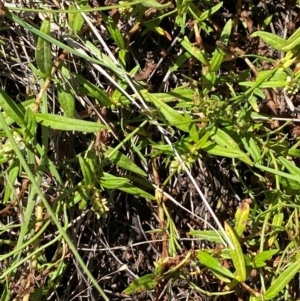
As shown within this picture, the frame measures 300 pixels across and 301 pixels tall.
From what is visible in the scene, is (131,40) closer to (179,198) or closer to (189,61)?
(189,61)

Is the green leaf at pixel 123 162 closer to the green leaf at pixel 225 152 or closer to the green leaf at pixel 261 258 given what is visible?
the green leaf at pixel 225 152

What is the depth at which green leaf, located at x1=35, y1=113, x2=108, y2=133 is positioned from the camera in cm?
102

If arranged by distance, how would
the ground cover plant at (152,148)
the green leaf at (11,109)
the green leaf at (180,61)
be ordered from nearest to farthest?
1. the green leaf at (11,109)
2. the ground cover plant at (152,148)
3. the green leaf at (180,61)

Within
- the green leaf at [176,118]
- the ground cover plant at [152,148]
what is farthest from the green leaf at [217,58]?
the green leaf at [176,118]

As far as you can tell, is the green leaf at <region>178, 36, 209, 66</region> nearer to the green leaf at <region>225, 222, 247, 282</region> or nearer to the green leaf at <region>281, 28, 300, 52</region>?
the green leaf at <region>281, 28, 300, 52</region>

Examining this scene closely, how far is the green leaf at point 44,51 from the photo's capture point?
1.02 m

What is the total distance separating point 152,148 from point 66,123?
0.90 ft

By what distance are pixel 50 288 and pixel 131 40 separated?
0.59 meters

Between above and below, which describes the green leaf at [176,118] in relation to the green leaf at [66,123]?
below

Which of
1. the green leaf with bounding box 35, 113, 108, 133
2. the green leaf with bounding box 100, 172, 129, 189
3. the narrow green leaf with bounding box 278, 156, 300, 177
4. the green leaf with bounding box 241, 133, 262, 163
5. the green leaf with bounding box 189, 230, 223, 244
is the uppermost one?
the green leaf with bounding box 35, 113, 108, 133

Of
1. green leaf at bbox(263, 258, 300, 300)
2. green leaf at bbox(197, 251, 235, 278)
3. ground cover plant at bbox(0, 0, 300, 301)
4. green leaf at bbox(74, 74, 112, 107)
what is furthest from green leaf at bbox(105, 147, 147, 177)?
green leaf at bbox(263, 258, 300, 300)

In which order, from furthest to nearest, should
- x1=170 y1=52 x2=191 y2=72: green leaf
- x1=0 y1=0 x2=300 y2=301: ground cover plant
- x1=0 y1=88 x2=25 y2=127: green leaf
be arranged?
x1=170 y1=52 x2=191 y2=72: green leaf < x1=0 y1=0 x2=300 y2=301: ground cover plant < x1=0 y1=88 x2=25 y2=127: green leaf

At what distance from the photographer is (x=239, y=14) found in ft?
4.19

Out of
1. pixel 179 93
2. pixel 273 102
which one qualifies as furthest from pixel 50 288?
pixel 273 102
